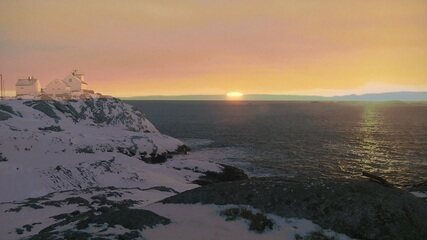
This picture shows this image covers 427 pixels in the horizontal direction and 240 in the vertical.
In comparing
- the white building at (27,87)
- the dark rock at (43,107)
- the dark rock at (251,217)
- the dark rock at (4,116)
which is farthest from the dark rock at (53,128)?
the white building at (27,87)

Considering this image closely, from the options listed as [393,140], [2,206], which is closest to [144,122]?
[393,140]

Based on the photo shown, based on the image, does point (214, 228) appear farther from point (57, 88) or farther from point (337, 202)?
point (57, 88)

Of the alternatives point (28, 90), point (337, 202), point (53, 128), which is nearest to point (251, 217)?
point (337, 202)

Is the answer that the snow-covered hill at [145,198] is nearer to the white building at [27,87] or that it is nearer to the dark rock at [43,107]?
the dark rock at [43,107]

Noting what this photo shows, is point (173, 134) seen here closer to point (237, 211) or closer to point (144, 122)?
point (144, 122)

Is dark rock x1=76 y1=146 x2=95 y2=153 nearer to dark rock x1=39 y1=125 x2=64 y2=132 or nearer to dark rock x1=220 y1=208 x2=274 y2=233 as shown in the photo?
dark rock x1=39 y1=125 x2=64 y2=132

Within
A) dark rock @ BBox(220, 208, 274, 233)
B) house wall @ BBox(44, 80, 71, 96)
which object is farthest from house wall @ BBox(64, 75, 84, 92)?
dark rock @ BBox(220, 208, 274, 233)
